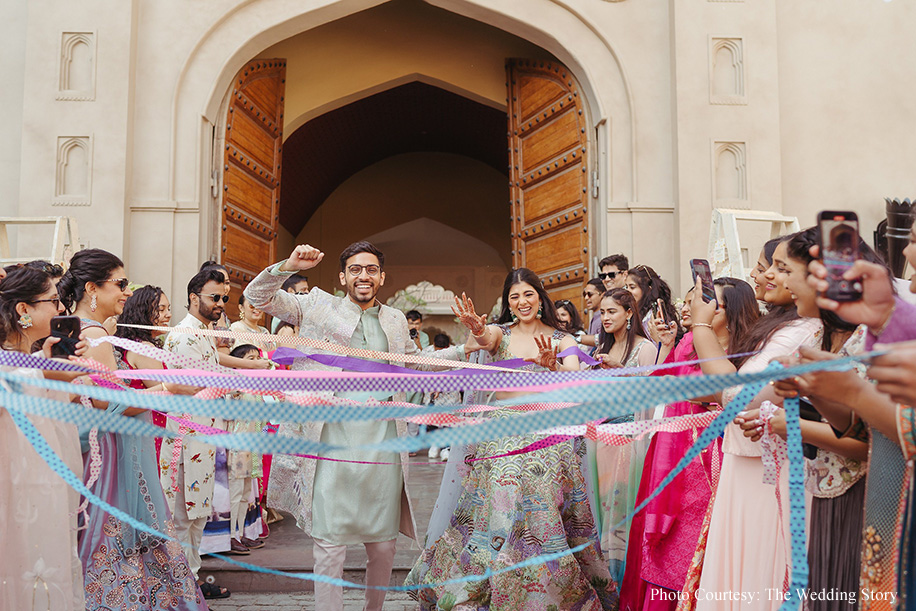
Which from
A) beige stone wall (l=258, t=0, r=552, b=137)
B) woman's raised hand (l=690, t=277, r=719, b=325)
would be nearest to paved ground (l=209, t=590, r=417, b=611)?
woman's raised hand (l=690, t=277, r=719, b=325)

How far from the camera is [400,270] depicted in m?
18.9

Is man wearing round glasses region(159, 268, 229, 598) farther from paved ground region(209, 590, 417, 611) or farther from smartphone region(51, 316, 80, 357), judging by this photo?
smartphone region(51, 316, 80, 357)

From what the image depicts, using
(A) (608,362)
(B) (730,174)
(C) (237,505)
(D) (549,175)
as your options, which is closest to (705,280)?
(A) (608,362)

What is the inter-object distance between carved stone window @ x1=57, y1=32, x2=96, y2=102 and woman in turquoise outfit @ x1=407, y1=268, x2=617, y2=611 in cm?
554

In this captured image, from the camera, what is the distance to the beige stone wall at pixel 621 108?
738cm

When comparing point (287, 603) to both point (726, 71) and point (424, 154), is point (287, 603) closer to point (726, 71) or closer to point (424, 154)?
point (726, 71)

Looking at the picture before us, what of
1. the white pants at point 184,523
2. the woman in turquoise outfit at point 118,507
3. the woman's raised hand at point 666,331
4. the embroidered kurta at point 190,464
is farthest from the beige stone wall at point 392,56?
the woman in turquoise outfit at point 118,507

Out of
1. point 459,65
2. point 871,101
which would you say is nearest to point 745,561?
point 871,101

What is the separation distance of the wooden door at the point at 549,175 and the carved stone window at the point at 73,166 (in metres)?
4.55

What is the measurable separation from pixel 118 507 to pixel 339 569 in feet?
3.40

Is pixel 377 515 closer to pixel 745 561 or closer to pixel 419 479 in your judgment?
pixel 745 561

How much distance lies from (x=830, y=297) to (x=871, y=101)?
7566 mm

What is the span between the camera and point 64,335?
283 centimetres

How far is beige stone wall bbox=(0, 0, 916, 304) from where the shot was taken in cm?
738
